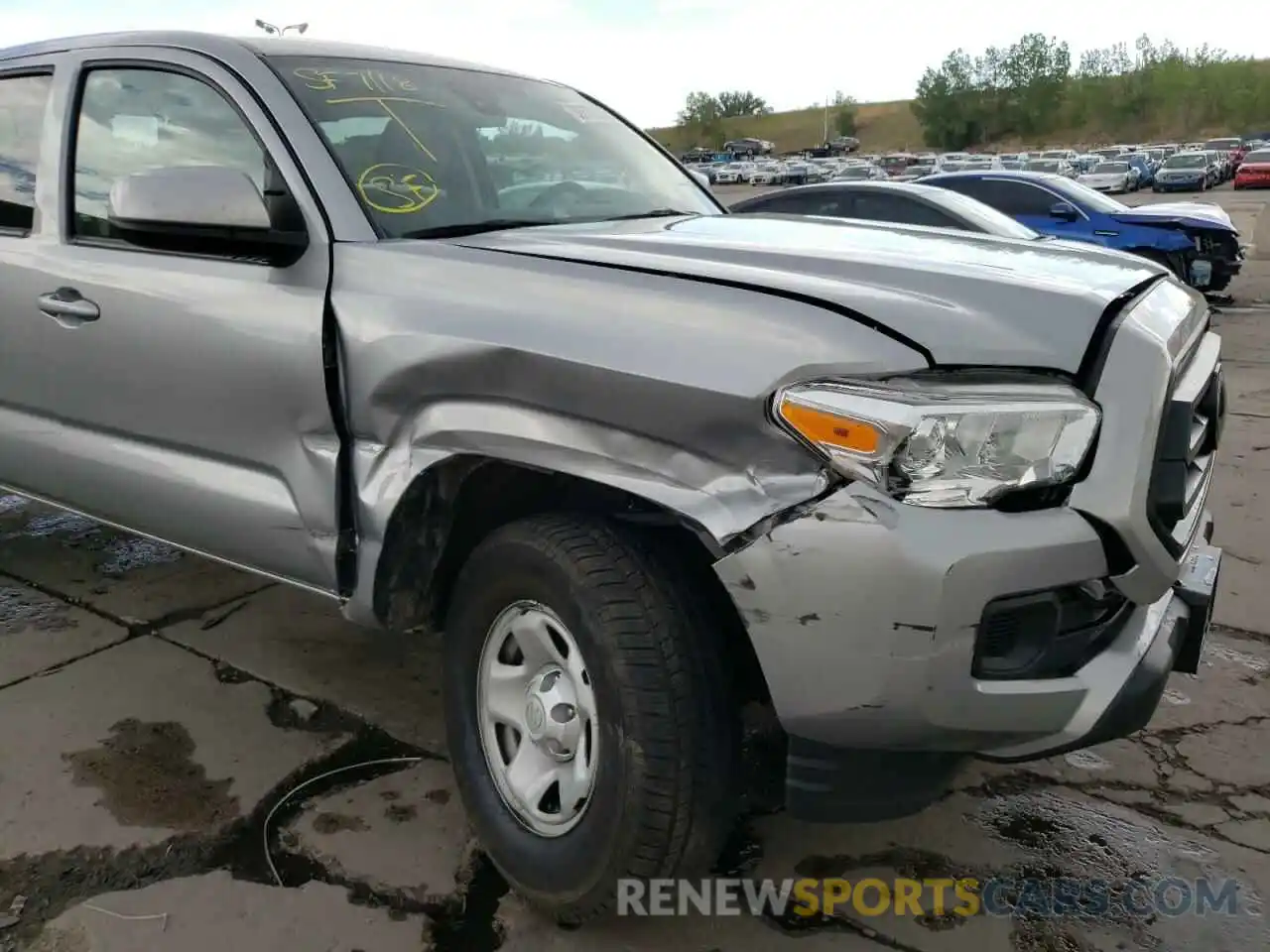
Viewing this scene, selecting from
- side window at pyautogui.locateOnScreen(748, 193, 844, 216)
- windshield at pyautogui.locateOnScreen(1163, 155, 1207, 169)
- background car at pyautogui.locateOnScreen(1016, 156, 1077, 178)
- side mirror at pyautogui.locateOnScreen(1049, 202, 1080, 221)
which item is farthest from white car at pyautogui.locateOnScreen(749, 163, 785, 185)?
side window at pyautogui.locateOnScreen(748, 193, 844, 216)

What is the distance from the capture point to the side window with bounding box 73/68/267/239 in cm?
270

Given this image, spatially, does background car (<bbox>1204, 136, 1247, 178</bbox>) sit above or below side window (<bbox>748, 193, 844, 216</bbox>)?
above

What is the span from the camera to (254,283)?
251 cm

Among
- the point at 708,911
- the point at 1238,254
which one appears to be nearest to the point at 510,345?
the point at 708,911

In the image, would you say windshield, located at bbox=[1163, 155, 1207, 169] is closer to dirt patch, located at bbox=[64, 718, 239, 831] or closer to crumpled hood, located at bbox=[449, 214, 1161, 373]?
crumpled hood, located at bbox=[449, 214, 1161, 373]

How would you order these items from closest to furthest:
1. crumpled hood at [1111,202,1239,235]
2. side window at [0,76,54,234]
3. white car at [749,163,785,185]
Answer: side window at [0,76,54,234] → crumpled hood at [1111,202,1239,235] → white car at [749,163,785,185]

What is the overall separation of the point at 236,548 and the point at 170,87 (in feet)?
4.11

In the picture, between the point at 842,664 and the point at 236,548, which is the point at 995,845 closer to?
the point at 842,664

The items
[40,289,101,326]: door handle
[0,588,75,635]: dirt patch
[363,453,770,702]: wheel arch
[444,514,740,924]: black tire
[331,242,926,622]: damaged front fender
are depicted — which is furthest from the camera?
[0,588,75,635]: dirt patch

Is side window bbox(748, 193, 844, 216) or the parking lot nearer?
the parking lot

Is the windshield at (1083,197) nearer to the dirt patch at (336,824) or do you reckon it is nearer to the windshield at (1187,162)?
the dirt patch at (336,824)

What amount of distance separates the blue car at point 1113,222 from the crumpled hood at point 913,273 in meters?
8.62

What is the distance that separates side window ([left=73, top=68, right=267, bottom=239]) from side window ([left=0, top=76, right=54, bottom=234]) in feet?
0.74

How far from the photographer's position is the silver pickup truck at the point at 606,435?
1.73 metres
